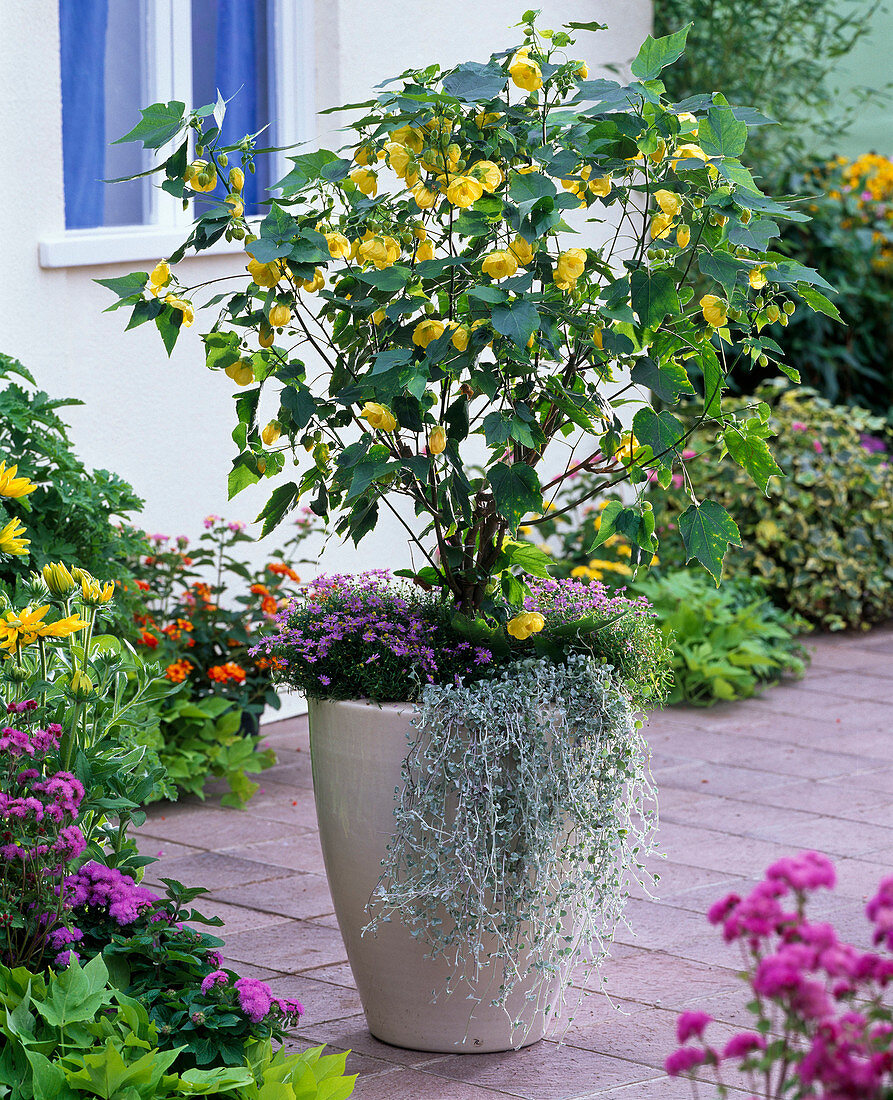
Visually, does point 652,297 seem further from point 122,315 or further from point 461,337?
point 122,315

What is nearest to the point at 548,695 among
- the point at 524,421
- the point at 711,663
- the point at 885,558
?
the point at 524,421

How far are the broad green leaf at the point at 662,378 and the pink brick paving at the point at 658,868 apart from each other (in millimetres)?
1240

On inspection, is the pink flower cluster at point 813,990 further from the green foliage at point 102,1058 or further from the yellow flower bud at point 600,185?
the yellow flower bud at point 600,185

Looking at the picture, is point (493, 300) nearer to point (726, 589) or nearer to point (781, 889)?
point (781, 889)

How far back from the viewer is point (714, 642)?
222 inches

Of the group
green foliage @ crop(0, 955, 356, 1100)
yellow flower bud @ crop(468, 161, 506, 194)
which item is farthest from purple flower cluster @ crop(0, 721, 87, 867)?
yellow flower bud @ crop(468, 161, 506, 194)

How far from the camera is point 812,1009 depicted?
992 mm

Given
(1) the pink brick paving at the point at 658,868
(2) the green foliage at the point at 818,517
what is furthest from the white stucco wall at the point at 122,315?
(2) the green foliage at the point at 818,517

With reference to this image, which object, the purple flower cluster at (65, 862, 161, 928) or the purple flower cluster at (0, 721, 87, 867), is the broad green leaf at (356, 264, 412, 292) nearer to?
the purple flower cluster at (0, 721, 87, 867)

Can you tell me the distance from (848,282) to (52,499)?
5577 millimetres

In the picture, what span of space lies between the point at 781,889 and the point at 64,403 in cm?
285

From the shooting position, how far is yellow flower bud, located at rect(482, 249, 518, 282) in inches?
86.4

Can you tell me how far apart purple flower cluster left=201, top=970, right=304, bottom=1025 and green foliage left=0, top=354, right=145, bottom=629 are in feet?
4.72

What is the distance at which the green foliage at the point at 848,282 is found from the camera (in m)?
7.72
